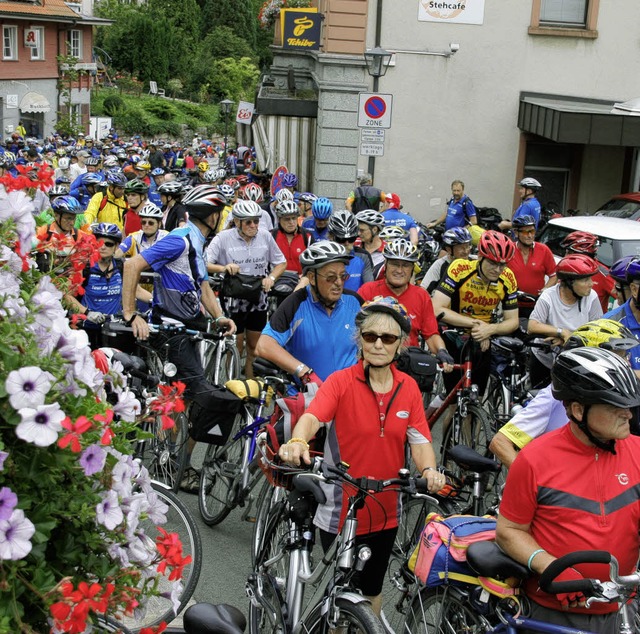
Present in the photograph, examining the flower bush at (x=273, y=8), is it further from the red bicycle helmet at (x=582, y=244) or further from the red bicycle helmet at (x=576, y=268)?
the red bicycle helmet at (x=576, y=268)

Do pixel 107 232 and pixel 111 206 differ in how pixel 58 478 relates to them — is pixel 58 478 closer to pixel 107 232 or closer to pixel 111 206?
pixel 107 232

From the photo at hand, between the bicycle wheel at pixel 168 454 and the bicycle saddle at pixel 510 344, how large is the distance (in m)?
2.47

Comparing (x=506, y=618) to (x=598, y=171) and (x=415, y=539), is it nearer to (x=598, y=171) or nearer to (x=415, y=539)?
(x=415, y=539)

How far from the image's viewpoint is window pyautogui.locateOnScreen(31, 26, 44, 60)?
62.2 metres

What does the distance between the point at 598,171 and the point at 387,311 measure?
18.9m

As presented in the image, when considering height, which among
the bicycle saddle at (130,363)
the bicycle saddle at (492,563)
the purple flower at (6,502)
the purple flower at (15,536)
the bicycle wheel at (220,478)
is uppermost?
the purple flower at (6,502)

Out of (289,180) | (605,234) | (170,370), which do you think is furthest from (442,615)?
(289,180)

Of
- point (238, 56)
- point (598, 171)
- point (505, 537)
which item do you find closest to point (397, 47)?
point (598, 171)

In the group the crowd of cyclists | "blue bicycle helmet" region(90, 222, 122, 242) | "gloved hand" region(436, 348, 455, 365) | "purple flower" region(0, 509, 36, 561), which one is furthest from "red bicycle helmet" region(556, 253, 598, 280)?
"purple flower" region(0, 509, 36, 561)

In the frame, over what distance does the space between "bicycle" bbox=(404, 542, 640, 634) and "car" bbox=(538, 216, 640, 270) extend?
7.33 m

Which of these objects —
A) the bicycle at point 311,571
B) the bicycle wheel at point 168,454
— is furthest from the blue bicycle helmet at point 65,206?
the bicycle at point 311,571

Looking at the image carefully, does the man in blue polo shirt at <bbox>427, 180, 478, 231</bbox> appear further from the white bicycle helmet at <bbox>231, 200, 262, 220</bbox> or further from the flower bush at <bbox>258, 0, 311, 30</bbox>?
the flower bush at <bbox>258, 0, 311, 30</bbox>

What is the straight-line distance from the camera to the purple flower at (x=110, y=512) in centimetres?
266

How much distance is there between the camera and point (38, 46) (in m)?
62.5
